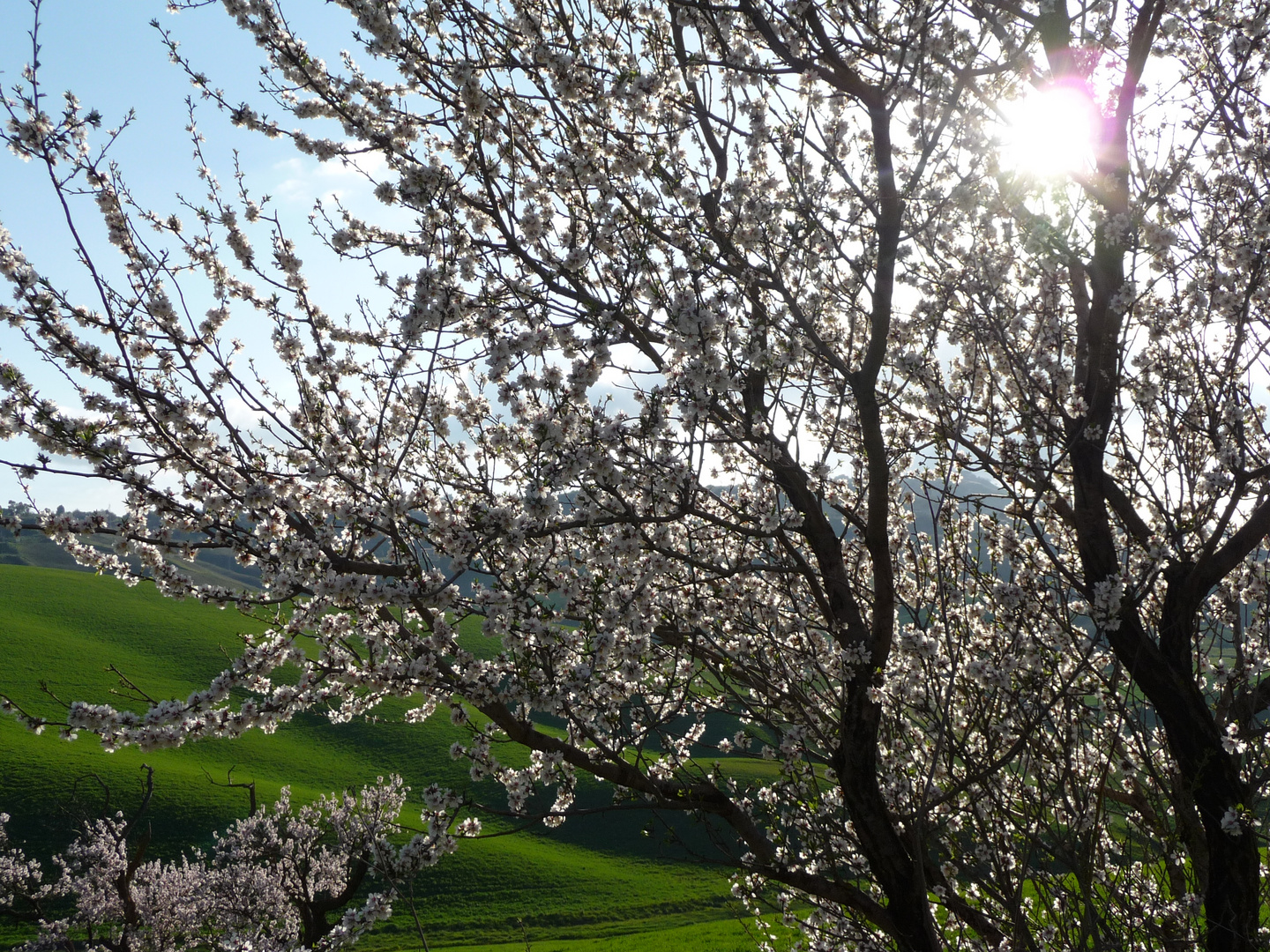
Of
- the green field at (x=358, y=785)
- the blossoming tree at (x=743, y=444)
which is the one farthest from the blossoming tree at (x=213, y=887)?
the blossoming tree at (x=743, y=444)

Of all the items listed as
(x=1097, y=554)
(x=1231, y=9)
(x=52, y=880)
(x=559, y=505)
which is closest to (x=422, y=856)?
(x=559, y=505)

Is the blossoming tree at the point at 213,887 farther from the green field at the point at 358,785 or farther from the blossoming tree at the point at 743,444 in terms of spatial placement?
the blossoming tree at the point at 743,444

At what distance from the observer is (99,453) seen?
5.48 m

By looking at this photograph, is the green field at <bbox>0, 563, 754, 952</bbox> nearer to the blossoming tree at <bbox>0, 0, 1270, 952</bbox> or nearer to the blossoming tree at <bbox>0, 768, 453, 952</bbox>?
the blossoming tree at <bbox>0, 768, 453, 952</bbox>

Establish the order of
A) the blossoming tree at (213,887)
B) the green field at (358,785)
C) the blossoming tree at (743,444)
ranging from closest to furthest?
the blossoming tree at (743,444) < the blossoming tree at (213,887) < the green field at (358,785)

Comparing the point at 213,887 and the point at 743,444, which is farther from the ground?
the point at 743,444

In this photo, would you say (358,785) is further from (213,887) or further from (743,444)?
(743,444)

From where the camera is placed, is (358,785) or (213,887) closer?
(213,887)

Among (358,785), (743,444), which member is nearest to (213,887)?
(358,785)

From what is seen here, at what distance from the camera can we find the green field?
3684 cm

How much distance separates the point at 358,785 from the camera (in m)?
50.8

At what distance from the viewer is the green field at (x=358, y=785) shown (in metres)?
36.8

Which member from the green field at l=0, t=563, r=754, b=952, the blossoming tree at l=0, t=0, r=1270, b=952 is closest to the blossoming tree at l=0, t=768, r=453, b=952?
the green field at l=0, t=563, r=754, b=952

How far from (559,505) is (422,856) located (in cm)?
282
